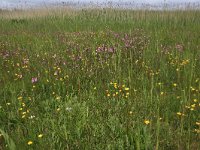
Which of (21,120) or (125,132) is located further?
(21,120)

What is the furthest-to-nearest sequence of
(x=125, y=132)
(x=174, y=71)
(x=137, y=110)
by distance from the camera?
(x=174, y=71) → (x=137, y=110) → (x=125, y=132)

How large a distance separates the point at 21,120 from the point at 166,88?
2495 mm

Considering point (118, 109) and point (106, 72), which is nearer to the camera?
point (118, 109)

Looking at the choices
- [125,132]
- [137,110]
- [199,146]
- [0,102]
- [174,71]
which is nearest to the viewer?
[199,146]

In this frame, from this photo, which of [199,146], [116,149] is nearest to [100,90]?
[116,149]

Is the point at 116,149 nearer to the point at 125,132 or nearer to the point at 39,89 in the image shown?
the point at 125,132

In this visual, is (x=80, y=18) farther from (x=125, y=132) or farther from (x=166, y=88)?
(x=125, y=132)

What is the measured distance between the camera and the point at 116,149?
3.43m

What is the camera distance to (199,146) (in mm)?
3359

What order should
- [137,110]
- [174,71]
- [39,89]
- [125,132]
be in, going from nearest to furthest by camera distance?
[125,132], [137,110], [39,89], [174,71]

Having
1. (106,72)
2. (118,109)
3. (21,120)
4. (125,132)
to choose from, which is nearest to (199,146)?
(125,132)

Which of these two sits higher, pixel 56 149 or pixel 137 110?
pixel 137 110

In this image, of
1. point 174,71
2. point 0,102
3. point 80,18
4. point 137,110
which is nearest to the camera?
point 137,110

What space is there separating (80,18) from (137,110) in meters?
12.6
